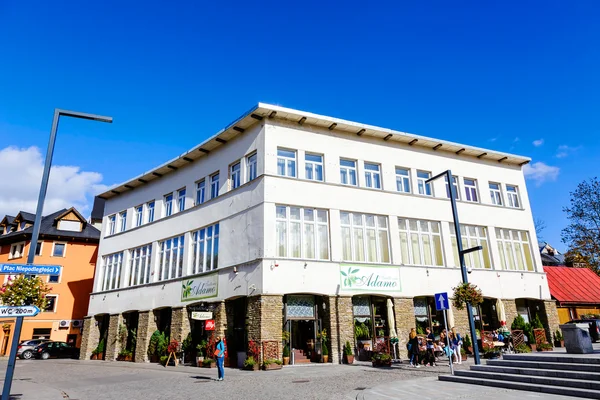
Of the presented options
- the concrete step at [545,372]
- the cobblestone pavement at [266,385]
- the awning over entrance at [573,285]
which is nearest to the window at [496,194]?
the awning over entrance at [573,285]

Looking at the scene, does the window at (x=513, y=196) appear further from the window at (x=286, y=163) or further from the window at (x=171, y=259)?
the window at (x=171, y=259)

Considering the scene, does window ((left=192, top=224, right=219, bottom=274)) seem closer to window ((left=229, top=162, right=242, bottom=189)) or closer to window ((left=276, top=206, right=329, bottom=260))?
window ((left=229, top=162, right=242, bottom=189))

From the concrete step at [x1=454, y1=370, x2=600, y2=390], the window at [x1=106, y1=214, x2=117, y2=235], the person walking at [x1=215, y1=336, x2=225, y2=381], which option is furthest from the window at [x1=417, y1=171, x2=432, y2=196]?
the window at [x1=106, y1=214, x2=117, y2=235]

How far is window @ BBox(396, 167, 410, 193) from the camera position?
26.7 m

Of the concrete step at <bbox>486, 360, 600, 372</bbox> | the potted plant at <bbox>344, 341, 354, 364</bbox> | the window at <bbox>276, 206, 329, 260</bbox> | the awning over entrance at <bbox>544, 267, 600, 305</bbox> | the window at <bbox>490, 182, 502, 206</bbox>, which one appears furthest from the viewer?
the awning over entrance at <bbox>544, 267, 600, 305</bbox>

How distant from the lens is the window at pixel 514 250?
93.9 ft

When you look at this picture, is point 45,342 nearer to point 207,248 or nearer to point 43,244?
point 43,244

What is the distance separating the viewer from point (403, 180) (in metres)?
27.0

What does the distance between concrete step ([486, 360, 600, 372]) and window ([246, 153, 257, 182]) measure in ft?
47.7

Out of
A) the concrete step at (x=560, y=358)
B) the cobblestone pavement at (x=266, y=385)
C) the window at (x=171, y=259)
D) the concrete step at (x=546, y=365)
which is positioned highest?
the window at (x=171, y=259)

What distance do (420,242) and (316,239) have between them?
23.0 feet

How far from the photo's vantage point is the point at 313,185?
2367 centimetres

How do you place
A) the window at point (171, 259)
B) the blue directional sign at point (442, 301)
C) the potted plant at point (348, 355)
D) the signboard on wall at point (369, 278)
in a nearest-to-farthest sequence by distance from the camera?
the blue directional sign at point (442, 301)
the potted plant at point (348, 355)
the signboard on wall at point (369, 278)
the window at point (171, 259)

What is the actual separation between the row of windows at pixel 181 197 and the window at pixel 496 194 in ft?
55.6
